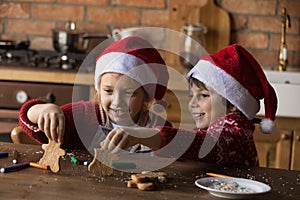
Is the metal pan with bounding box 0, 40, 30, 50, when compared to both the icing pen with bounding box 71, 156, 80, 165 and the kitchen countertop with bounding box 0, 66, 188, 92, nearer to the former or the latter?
the kitchen countertop with bounding box 0, 66, 188, 92

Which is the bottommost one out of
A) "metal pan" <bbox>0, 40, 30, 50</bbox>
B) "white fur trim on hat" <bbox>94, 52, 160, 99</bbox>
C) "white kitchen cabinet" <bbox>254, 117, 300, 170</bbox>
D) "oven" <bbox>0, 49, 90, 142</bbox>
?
"white kitchen cabinet" <bbox>254, 117, 300, 170</bbox>

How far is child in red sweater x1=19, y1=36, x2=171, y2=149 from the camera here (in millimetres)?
1765

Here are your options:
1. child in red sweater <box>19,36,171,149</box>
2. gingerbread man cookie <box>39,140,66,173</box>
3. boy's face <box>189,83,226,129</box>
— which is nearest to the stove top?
child in red sweater <box>19,36,171,149</box>

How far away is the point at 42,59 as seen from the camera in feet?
10.0

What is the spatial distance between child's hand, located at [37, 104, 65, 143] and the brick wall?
73.8 inches

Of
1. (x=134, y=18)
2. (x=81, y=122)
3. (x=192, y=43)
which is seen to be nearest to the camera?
(x=81, y=122)

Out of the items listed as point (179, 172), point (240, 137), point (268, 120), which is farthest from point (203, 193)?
point (268, 120)

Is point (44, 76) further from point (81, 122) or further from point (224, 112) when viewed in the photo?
point (224, 112)

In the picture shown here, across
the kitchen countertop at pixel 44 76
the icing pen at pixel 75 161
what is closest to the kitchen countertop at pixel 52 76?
the kitchen countertop at pixel 44 76

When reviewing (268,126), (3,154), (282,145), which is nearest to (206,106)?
(268,126)

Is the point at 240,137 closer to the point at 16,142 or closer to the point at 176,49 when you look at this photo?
the point at 16,142

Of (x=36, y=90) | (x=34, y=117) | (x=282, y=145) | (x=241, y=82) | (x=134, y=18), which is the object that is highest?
(x=134, y=18)

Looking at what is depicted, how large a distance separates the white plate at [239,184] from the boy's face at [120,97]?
0.52 metres

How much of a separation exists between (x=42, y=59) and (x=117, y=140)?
69.5 inches
